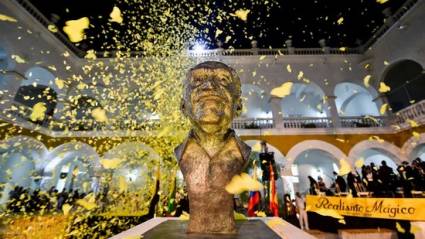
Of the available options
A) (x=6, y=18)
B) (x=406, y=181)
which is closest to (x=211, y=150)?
(x=406, y=181)

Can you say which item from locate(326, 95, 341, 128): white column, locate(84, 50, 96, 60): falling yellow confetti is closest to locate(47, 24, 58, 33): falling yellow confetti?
locate(84, 50, 96, 60): falling yellow confetti

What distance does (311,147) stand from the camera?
14.2m

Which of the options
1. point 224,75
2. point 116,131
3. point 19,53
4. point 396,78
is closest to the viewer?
point 224,75

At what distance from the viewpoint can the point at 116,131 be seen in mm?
14641

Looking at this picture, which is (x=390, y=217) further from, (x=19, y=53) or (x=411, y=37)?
(x=19, y=53)

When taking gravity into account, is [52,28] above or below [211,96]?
above

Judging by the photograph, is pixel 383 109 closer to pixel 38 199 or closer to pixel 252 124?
pixel 252 124

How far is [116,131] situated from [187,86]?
45.5 ft

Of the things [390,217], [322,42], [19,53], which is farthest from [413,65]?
[19,53]

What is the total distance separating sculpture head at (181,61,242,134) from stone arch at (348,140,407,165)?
14.8 metres

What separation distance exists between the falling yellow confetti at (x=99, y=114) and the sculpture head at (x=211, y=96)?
1500cm

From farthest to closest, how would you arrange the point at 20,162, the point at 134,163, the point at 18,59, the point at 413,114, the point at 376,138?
the point at 134,163 < the point at 20,162 < the point at 376,138 < the point at 413,114 < the point at 18,59

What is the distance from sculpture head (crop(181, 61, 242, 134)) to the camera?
1.94 m

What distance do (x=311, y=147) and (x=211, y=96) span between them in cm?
1387
